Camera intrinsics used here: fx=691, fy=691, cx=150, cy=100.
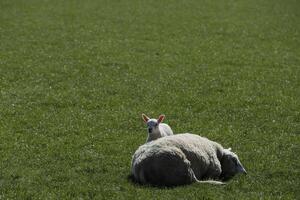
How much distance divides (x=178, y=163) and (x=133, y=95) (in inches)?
241

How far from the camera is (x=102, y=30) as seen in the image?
2438 cm

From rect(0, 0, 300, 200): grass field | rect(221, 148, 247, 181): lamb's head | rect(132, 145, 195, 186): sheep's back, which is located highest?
rect(132, 145, 195, 186): sheep's back

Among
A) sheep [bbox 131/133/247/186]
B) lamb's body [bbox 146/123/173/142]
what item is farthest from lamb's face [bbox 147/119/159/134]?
sheep [bbox 131/133/247/186]

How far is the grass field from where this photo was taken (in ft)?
33.8

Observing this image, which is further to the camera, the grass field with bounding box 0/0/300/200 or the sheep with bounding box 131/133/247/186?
the grass field with bounding box 0/0/300/200

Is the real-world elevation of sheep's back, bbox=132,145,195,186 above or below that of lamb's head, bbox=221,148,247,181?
above

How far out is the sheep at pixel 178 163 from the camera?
963 cm

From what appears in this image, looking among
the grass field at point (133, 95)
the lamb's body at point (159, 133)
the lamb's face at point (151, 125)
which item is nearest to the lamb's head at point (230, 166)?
the grass field at point (133, 95)

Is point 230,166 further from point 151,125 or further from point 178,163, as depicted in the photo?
point 151,125

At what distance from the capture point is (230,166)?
411 inches

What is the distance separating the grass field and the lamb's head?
231 mm

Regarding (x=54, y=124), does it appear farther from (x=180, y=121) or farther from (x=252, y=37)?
(x=252, y=37)

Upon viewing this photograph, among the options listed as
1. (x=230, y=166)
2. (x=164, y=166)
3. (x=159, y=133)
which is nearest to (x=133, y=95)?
(x=159, y=133)

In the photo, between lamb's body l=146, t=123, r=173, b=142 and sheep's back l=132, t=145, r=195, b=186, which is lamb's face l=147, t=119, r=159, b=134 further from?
sheep's back l=132, t=145, r=195, b=186
